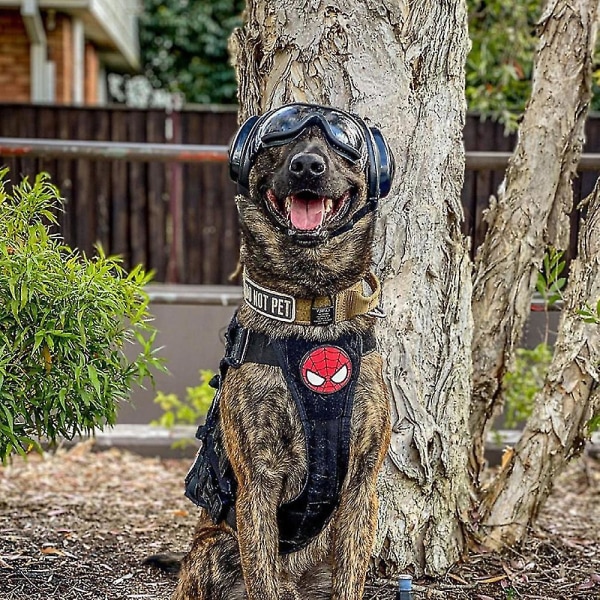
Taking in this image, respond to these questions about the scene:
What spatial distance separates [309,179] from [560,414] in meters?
2.08

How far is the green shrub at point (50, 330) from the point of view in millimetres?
3439

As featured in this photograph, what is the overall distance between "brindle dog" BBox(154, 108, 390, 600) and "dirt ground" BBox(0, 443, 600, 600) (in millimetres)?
965

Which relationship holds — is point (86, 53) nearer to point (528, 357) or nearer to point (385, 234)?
point (528, 357)

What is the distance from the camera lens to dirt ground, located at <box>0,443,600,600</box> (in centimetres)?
394

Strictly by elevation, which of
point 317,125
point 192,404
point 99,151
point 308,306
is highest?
point 99,151

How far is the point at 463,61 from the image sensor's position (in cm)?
391

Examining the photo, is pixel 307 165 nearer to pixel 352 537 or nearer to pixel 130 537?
pixel 352 537

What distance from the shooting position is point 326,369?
9.43 ft

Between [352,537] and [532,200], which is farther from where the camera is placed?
[532,200]

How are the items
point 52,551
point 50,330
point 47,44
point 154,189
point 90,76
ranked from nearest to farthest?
point 50,330
point 52,551
point 154,189
point 47,44
point 90,76

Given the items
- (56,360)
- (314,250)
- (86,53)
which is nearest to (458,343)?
(314,250)

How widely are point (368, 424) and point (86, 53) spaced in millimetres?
19349

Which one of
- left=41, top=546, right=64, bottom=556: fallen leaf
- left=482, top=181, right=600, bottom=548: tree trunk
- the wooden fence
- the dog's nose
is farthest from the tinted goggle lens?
the wooden fence

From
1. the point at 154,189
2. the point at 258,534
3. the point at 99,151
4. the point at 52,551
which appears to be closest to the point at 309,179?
the point at 258,534
